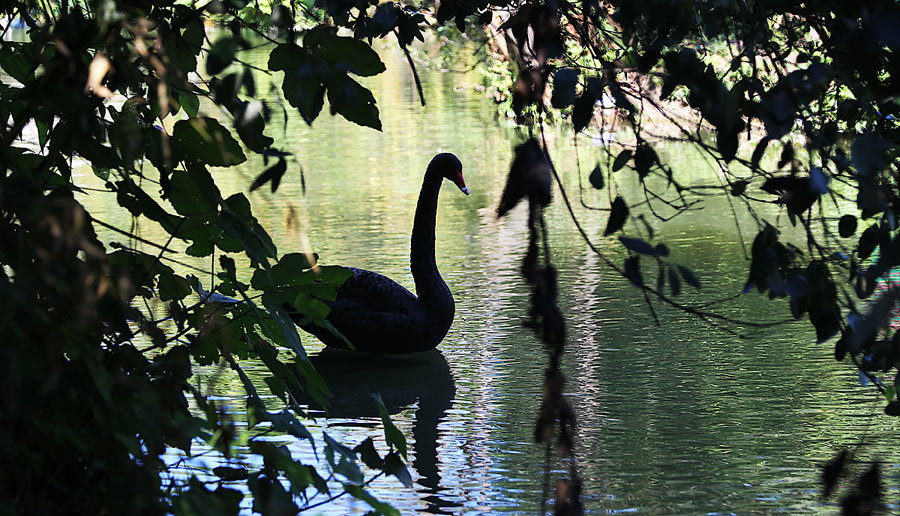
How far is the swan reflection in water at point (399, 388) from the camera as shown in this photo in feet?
13.1

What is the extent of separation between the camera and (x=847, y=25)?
1.39 m

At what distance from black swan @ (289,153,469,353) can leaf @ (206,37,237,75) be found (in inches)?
138

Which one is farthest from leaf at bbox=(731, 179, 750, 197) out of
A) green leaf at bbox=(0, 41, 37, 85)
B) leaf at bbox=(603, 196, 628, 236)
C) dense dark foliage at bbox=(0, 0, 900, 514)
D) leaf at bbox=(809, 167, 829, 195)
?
green leaf at bbox=(0, 41, 37, 85)

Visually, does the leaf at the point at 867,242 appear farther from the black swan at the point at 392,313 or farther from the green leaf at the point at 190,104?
the black swan at the point at 392,313

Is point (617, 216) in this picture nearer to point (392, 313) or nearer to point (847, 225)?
point (847, 225)

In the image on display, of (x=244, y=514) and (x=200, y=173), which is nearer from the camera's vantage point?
(x=200, y=173)

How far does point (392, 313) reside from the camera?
16.5 feet

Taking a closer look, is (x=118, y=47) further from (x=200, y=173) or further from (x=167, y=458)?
(x=167, y=458)

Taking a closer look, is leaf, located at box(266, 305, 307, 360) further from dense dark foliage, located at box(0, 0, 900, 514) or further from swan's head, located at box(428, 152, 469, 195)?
swan's head, located at box(428, 152, 469, 195)

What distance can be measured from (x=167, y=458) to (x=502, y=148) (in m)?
9.56

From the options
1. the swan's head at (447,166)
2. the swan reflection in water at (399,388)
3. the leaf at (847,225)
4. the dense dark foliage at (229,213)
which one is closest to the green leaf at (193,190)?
the dense dark foliage at (229,213)

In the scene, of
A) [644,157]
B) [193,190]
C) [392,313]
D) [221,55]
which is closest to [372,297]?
[392,313]

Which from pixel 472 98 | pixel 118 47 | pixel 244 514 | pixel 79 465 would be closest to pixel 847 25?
pixel 118 47

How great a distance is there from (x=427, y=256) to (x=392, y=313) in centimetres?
38
